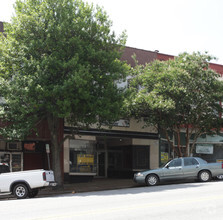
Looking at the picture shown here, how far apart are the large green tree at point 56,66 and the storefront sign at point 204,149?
13.2m

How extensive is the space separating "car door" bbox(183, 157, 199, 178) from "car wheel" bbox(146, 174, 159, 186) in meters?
1.65

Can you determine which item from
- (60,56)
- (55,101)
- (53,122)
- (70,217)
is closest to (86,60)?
(60,56)

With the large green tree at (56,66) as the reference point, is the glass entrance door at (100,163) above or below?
below

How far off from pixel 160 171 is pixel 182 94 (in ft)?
17.0

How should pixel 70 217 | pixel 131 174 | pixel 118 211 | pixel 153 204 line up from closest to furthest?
pixel 70 217 → pixel 118 211 → pixel 153 204 → pixel 131 174

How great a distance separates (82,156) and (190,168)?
25.2 feet

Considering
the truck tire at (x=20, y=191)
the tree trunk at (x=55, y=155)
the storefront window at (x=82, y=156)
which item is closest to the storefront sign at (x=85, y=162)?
the storefront window at (x=82, y=156)

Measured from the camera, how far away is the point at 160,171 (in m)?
19.1

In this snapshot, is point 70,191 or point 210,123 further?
point 210,123

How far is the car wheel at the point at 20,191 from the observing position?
1542 centimetres

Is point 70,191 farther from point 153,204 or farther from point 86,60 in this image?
point 153,204

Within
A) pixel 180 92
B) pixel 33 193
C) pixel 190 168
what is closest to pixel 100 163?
pixel 180 92

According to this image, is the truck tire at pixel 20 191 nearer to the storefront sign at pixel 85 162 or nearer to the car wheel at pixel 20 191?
the car wheel at pixel 20 191

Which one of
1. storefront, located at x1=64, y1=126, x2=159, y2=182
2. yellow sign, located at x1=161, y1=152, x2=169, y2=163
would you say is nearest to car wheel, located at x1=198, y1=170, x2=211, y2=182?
storefront, located at x1=64, y1=126, x2=159, y2=182
